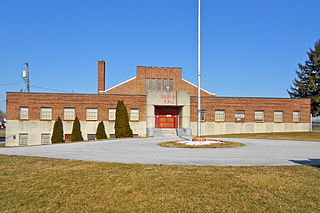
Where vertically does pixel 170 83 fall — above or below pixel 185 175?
above

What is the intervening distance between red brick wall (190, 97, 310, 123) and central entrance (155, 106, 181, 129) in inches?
86.5

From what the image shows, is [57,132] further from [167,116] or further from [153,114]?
[167,116]

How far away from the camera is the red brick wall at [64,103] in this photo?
32.0 m

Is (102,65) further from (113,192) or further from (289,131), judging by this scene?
(113,192)

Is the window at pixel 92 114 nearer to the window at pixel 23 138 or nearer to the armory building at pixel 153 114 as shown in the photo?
the armory building at pixel 153 114

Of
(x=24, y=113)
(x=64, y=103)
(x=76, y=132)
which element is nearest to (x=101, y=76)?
(x=64, y=103)

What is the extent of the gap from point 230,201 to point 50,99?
3030 centimetres

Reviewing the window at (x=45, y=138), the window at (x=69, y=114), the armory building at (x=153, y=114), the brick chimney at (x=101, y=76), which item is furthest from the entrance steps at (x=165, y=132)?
the brick chimney at (x=101, y=76)

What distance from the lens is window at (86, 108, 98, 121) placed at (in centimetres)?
3281

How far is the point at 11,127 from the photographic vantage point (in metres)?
31.8

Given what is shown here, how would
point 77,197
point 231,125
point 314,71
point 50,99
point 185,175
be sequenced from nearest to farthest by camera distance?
point 77,197 → point 185,175 → point 50,99 → point 231,125 → point 314,71

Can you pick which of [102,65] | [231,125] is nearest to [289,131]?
[231,125]

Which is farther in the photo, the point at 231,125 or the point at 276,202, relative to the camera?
the point at 231,125

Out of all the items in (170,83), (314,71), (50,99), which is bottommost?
(50,99)
